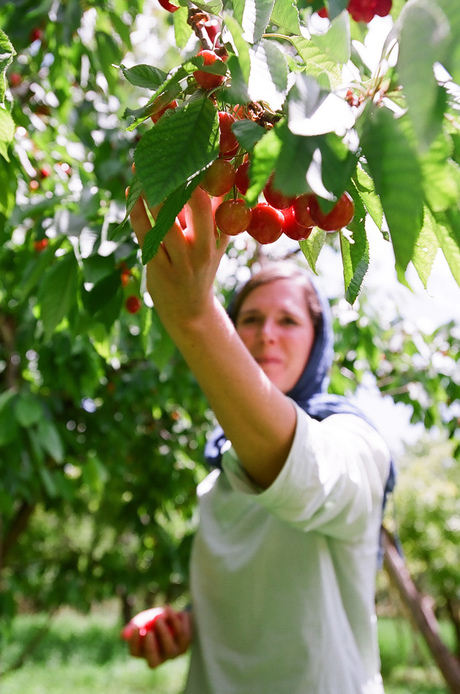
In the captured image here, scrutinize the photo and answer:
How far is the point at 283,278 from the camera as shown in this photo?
5.55ft

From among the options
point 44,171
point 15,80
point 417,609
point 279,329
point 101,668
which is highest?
point 15,80

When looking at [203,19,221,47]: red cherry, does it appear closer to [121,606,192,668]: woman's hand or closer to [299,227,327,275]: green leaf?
[299,227,327,275]: green leaf

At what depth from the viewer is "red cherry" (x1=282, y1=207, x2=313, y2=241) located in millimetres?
669

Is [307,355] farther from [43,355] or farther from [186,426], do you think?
[186,426]

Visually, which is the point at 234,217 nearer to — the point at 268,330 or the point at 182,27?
the point at 182,27

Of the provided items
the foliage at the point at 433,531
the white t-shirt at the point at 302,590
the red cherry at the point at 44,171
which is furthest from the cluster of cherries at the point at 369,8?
the foliage at the point at 433,531

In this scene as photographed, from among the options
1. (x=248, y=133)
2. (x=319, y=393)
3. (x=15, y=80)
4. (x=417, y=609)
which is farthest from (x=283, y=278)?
(x=417, y=609)

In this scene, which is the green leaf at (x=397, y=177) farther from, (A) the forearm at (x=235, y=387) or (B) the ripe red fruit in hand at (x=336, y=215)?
(A) the forearm at (x=235, y=387)

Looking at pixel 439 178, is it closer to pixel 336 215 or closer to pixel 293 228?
pixel 336 215

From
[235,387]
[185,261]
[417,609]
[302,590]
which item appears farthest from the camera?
[417,609]

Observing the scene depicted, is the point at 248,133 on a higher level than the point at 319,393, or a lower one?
higher

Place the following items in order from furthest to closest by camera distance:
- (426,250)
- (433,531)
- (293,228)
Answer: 1. (433,531)
2. (293,228)
3. (426,250)

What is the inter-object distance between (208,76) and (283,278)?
117cm

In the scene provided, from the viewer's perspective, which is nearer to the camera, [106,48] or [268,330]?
[268,330]
